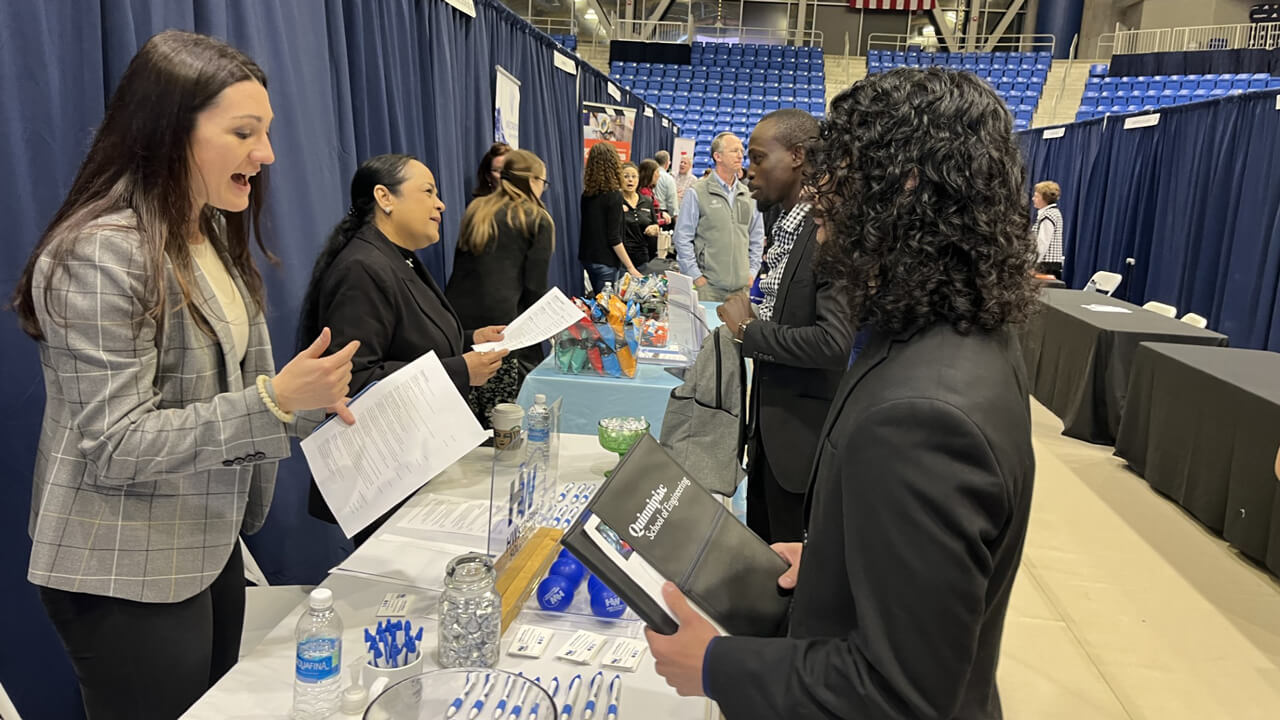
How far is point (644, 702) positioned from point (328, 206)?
1886 mm

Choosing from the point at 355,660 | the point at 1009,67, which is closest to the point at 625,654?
the point at 355,660

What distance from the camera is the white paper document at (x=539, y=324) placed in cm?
204

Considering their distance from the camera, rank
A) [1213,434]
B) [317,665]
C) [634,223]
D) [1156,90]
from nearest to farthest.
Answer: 1. [317,665]
2. [1213,434]
3. [634,223]
4. [1156,90]

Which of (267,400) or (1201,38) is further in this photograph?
(1201,38)

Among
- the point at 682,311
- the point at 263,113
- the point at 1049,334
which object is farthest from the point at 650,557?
the point at 1049,334

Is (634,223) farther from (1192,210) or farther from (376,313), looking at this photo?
(1192,210)

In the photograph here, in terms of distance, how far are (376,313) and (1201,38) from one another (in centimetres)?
2081

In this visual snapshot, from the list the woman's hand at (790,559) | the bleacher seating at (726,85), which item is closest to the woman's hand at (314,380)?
the woman's hand at (790,559)

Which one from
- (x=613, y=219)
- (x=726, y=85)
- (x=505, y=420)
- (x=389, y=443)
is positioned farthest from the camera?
(x=726, y=85)

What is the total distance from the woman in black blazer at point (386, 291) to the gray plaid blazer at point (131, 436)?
66 centimetres

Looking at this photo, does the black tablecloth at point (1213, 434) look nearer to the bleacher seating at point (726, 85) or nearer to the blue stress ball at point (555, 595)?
the blue stress ball at point (555, 595)

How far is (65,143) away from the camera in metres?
1.59

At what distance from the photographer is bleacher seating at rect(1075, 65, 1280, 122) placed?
14.5 meters

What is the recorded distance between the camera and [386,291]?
194 centimetres
